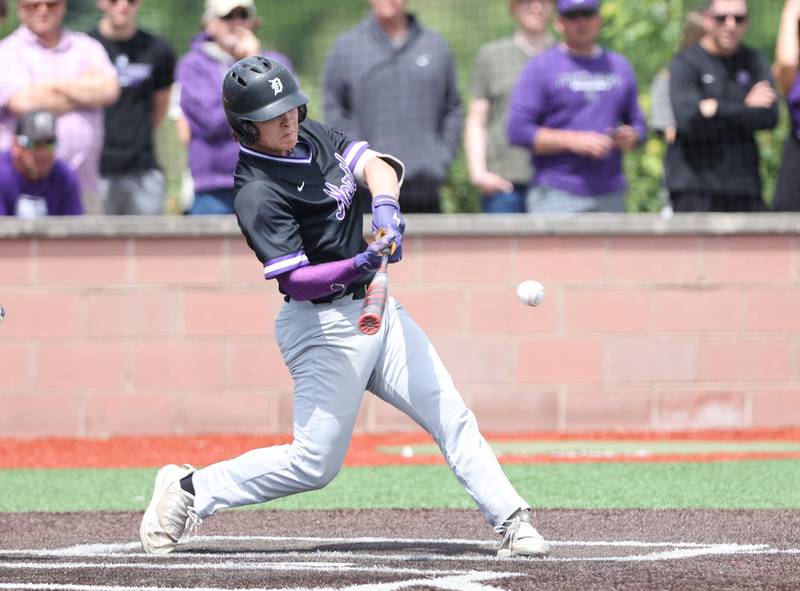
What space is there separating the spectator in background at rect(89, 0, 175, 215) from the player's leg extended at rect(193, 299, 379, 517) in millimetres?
4970

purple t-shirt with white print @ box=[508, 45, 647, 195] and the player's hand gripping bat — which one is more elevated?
purple t-shirt with white print @ box=[508, 45, 647, 195]

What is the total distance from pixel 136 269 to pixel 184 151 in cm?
92

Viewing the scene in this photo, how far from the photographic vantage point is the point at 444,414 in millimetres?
5695

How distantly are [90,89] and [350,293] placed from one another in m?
5.11

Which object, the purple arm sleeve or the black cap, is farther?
the black cap

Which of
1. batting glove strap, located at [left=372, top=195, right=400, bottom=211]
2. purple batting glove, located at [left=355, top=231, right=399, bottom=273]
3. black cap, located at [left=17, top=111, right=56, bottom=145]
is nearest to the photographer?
purple batting glove, located at [left=355, top=231, right=399, bottom=273]

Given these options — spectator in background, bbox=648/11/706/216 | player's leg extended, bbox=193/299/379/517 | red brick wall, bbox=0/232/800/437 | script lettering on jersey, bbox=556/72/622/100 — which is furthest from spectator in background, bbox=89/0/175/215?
player's leg extended, bbox=193/299/379/517

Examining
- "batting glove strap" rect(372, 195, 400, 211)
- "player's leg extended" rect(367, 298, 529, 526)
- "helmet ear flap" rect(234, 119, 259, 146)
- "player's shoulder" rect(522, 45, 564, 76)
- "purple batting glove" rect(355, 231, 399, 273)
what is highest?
"player's shoulder" rect(522, 45, 564, 76)

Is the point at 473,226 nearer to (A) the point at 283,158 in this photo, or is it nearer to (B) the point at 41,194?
(B) the point at 41,194

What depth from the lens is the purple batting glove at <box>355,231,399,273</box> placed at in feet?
17.1

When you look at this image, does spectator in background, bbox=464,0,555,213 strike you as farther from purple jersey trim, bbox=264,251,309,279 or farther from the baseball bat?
the baseball bat

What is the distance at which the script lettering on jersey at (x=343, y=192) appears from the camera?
5605 millimetres

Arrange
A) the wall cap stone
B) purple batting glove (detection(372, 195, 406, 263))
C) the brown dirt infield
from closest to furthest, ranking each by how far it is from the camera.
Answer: the brown dirt infield → purple batting glove (detection(372, 195, 406, 263)) → the wall cap stone

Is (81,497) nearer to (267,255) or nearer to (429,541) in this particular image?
(429,541)
